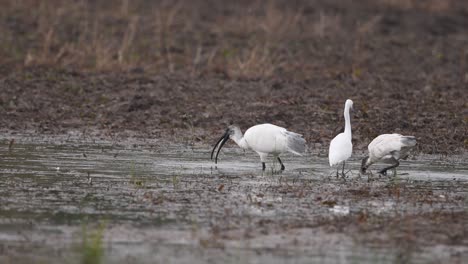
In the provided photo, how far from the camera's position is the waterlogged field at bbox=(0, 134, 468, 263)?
7305mm

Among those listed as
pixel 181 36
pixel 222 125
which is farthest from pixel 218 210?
pixel 181 36

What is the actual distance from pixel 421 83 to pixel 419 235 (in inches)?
454

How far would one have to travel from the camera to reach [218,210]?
895cm

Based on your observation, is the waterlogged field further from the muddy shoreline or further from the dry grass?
the dry grass

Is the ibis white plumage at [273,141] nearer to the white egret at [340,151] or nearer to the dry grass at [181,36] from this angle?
the white egret at [340,151]

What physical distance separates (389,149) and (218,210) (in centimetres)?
342

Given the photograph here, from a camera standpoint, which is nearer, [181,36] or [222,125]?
[222,125]

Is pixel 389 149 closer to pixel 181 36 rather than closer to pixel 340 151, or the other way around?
pixel 340 151

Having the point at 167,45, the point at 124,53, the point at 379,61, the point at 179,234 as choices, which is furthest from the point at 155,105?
the point at 179,234

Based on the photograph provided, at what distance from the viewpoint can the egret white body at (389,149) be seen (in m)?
11.7

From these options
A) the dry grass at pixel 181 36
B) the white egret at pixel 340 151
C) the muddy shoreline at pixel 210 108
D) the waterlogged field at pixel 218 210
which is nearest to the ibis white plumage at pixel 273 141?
the waterlogged field at pixel 218 210

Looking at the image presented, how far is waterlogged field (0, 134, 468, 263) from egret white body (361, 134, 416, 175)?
0.19m

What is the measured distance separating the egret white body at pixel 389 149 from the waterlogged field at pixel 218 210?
0.19m

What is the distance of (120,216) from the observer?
8.60 meters
